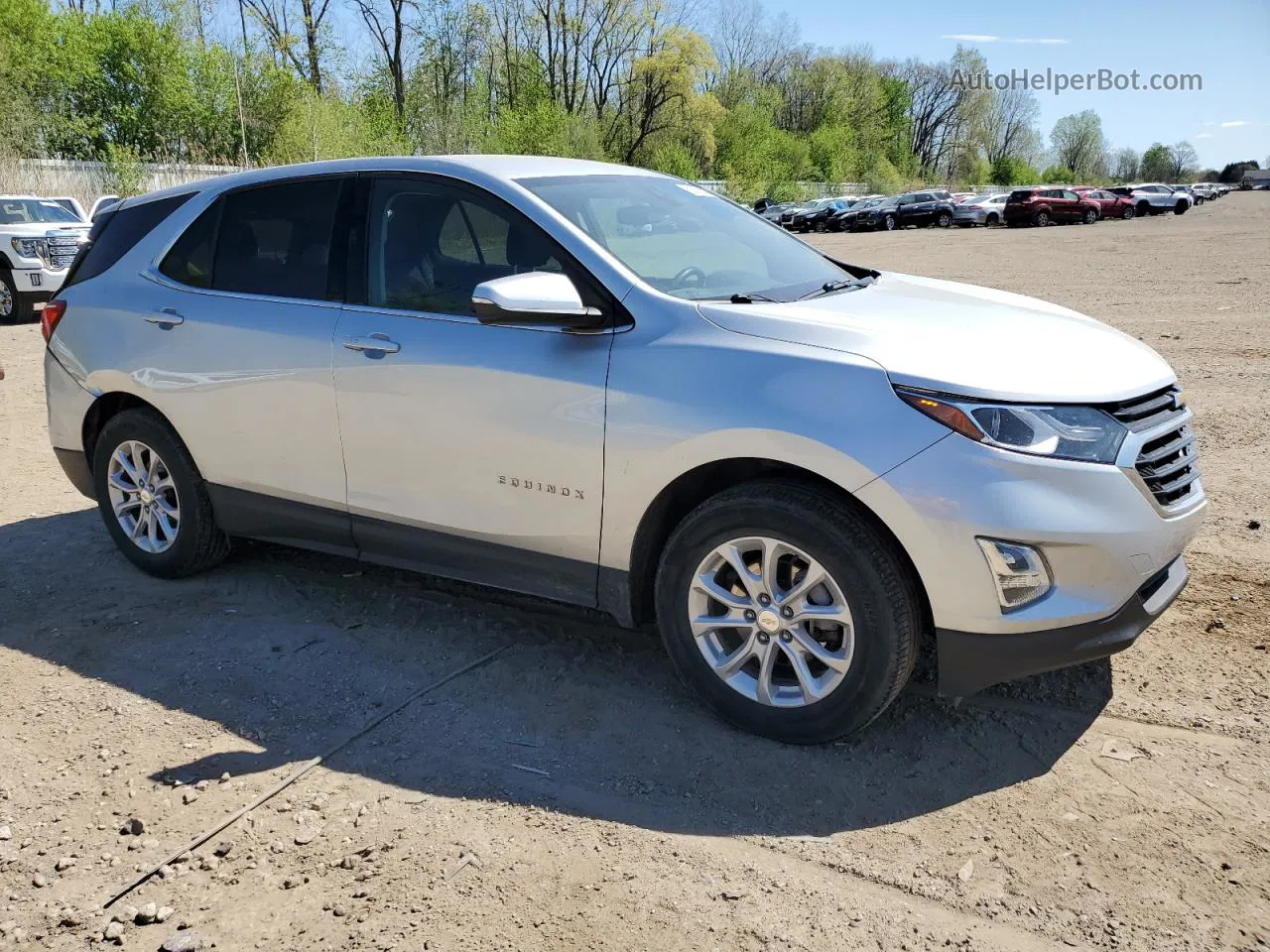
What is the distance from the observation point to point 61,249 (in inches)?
609

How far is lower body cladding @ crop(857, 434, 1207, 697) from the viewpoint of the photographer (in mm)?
2928

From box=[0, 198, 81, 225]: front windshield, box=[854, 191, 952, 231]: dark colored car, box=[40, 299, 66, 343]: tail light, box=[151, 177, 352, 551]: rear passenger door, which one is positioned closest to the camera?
box=[151, 177, 352, 551]: rear passenger door

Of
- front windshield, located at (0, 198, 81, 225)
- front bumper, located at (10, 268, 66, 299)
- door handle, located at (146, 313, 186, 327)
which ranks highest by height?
front windshield, located at (0, 198, 81, 225)

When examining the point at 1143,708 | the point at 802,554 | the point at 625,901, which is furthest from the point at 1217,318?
the point at 625,901

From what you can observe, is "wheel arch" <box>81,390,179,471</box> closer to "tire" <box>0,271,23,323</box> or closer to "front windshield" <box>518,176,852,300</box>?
"front windshield" <box>518,176,852,300</box>

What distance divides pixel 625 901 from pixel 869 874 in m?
0.65

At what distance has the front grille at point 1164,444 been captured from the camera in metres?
3.17

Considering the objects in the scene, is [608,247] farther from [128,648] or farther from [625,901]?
[128,648]

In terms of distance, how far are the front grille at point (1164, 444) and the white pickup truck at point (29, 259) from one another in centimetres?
1555

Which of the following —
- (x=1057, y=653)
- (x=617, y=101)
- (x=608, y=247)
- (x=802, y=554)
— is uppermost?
(x=617, y=101)

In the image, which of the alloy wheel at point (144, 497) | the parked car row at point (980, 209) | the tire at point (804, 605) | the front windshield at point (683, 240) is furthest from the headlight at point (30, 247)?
the parked car row at point (980, 209)

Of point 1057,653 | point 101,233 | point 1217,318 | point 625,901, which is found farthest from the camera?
point 1217,318

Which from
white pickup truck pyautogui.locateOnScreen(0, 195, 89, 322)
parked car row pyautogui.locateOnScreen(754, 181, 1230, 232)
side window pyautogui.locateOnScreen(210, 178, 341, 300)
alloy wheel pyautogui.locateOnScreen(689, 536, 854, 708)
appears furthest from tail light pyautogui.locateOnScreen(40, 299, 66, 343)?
parked car row pyautogui.locateOnScreen(754, 181, 1230, 232)

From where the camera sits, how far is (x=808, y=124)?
96250 millimetres
